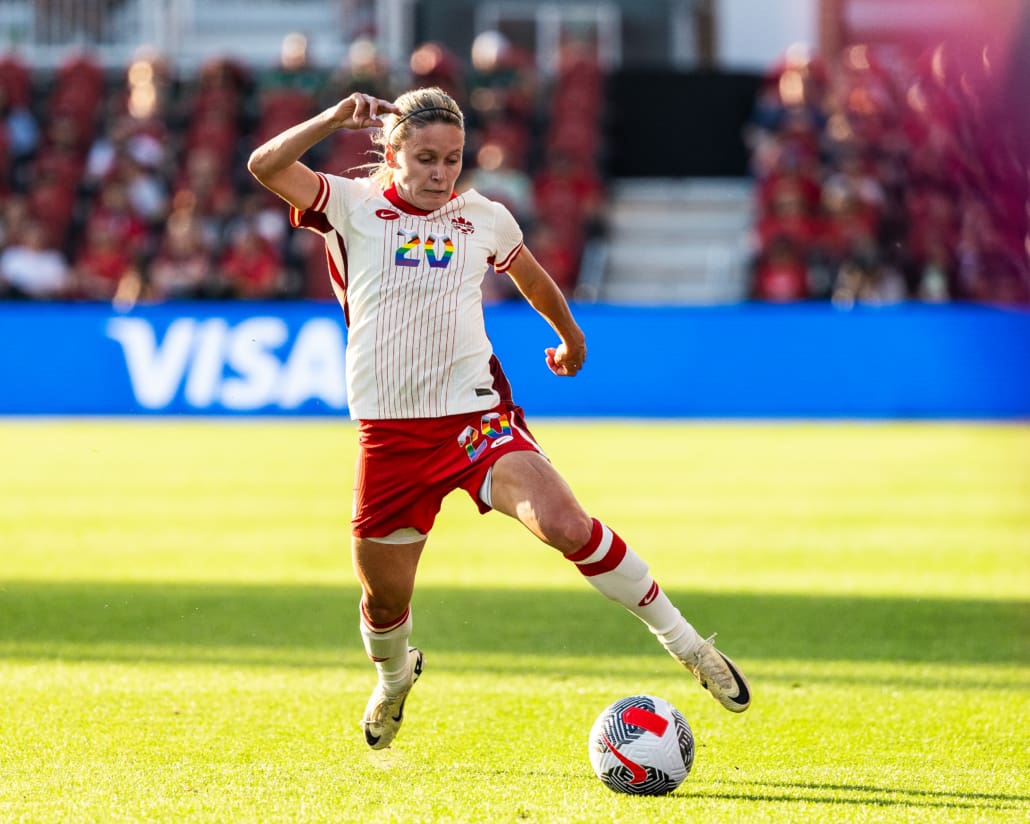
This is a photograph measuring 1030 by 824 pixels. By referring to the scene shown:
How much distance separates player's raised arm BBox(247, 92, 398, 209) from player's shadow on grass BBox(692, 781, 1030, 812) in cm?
213

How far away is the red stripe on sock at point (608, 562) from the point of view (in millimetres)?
5074

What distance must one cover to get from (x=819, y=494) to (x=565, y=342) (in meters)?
7.11

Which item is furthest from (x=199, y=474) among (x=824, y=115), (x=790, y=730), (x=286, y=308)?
(x=824, y=115)

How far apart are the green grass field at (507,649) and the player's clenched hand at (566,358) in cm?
120

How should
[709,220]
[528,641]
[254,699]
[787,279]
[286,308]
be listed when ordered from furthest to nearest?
[709,220] → [787,279] → [286,308] → [528,641] → [254,699]

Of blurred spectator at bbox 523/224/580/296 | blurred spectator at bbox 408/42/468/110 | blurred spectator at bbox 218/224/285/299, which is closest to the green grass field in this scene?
blurred spectator at bbox 218/224/285/299

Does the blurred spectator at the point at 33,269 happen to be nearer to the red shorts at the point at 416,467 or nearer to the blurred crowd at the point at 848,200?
the blurred crowd at the point at 848,200

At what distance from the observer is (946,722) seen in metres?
5.64

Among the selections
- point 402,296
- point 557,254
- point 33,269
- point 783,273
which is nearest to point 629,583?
point 402,296

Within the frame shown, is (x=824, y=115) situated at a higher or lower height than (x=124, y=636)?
higher

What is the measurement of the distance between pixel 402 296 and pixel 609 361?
12.8 m

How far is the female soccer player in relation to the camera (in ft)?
16.7

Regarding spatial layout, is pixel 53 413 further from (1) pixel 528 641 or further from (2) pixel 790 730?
(2) pixel 790 730

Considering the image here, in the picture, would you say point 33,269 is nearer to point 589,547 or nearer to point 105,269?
point 105,269
